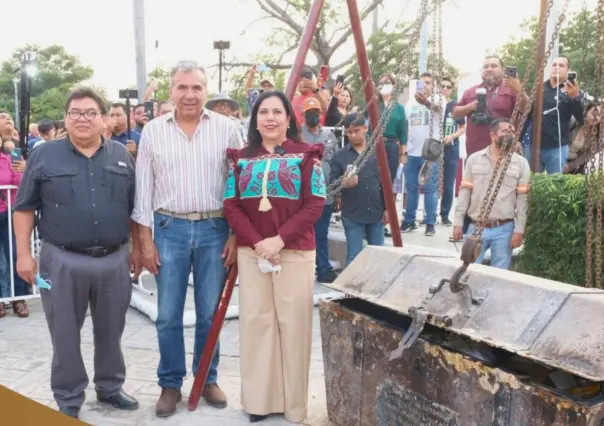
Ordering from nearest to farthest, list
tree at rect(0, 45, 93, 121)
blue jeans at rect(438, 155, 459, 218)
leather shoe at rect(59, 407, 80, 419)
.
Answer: leather shoe at rect(59, 407, 80, 419)
blue jeans at rect(438, 155, 459, 218)
tree at rect(0, 45, 93, 121)

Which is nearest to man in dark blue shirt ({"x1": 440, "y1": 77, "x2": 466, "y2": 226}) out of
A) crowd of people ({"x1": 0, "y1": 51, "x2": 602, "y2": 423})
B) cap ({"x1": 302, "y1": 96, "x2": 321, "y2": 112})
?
cap ({"x1": 302, "y1": 96, "x2": 321, "y2": 112})

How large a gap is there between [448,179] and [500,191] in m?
3.24

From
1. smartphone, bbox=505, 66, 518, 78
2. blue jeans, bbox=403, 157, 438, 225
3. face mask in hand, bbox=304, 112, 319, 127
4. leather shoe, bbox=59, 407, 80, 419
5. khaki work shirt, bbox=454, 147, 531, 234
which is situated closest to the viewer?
leather shoe, bbox=59, 407, 80, 419

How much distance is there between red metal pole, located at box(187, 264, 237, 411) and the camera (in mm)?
3728

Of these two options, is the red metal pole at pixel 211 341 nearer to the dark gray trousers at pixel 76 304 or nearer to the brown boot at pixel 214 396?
the brown boot at pixel 214 396

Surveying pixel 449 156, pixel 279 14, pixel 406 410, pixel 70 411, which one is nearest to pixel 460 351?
pixel 406 410

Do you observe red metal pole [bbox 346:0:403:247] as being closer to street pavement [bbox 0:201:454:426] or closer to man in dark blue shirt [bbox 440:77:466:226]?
street pavement [bbox 0:201:454:426]

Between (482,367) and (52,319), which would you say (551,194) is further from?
(52,319)

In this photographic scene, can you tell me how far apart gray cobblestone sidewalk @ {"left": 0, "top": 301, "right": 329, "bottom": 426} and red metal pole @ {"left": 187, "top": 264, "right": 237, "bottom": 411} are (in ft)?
0.36

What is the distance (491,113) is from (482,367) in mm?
4662

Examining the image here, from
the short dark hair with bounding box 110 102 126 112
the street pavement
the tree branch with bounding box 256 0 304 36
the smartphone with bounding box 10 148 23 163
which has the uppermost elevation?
the tree branch with bounding box 256 0 304 36

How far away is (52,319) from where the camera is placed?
11.8ft

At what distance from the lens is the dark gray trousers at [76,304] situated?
11.6ft

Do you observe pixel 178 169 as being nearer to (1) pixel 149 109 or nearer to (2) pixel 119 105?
(2) pixel 119 105
